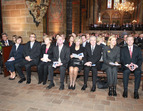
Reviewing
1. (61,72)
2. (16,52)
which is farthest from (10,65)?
(61,72)

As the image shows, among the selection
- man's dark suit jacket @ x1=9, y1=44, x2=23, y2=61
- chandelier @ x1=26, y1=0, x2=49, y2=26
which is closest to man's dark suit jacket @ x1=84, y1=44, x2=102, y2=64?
man's dark suit jacket @ x1=9, y1=44, x2=23, y2=61

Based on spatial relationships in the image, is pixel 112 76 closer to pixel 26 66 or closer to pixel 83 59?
pixel 83 59

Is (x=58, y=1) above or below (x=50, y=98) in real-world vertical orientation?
above

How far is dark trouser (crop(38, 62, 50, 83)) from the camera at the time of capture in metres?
4.90

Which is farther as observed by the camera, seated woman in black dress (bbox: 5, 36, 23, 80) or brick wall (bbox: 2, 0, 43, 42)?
brick wall (bbox: 2, 0, 43, 42)

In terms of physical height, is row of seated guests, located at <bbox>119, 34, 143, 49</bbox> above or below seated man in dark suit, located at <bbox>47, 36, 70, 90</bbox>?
above

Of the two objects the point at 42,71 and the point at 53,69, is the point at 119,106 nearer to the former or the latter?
the point at 53,69

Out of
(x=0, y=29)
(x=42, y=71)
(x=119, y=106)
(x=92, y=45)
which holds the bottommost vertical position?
(x=119, y=106)

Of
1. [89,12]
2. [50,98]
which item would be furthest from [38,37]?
[89,12]

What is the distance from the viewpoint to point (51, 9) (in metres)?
11.3

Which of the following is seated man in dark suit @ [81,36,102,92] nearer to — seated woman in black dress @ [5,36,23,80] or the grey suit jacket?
the grey suit jacket

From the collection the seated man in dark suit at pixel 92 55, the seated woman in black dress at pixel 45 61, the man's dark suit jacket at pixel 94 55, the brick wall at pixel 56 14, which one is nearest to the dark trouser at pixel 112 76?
the seated man in dark suit at pixel 92 55

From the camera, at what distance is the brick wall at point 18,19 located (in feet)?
25.0

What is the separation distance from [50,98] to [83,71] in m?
1.44
